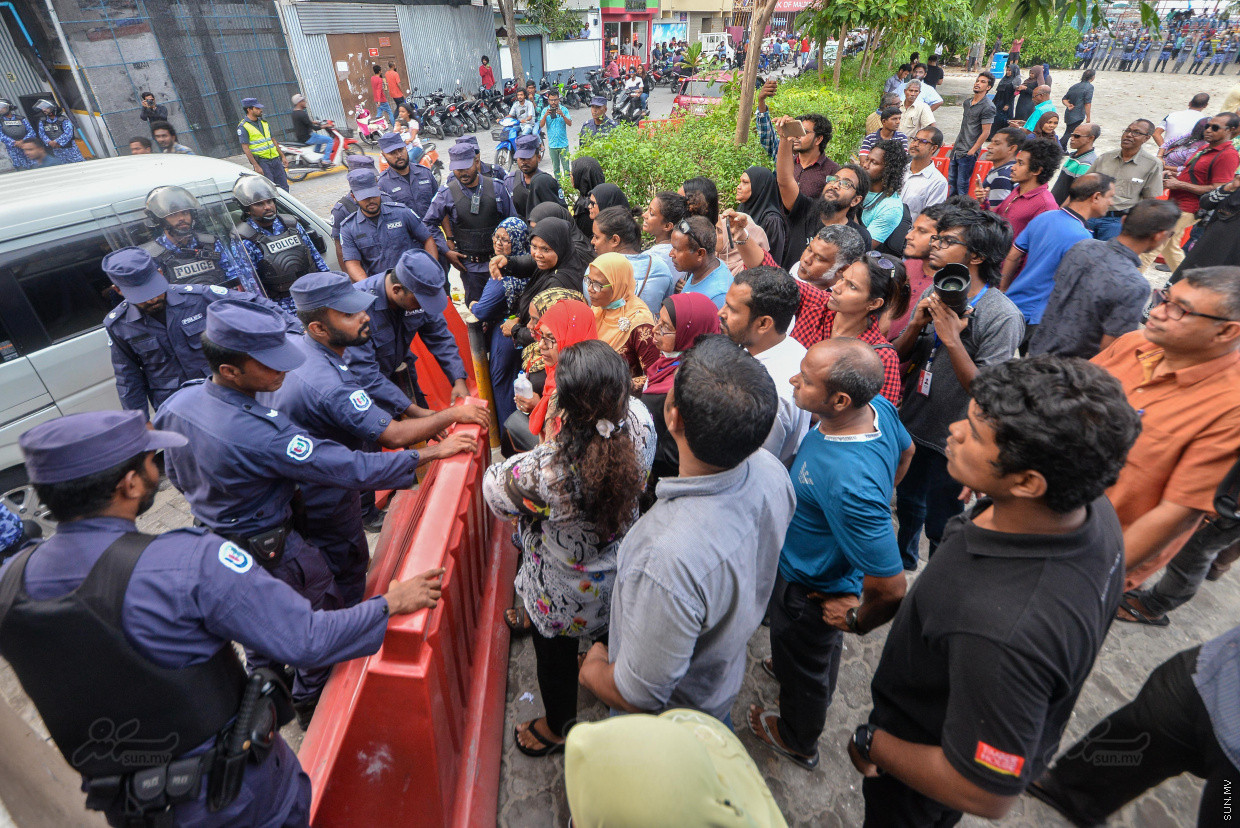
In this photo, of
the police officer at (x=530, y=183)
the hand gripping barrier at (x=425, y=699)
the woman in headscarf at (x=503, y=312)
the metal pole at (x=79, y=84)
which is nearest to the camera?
the hand gripping barrier at (x=425, y=699)

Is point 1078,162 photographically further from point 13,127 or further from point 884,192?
point 13,127

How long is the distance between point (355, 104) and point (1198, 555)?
21.1m

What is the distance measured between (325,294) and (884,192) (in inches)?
174

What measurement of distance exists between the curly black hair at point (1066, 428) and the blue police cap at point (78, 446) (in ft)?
6.79

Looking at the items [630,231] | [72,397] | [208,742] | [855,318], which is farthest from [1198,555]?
[72,397]

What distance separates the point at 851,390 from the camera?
195cm

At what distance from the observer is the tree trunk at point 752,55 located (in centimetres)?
621

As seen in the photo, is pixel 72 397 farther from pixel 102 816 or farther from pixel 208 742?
pixel 208 742

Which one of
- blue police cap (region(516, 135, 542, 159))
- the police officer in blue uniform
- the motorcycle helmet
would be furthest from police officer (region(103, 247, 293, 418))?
blue police cap (region(516, 135, 542, 159))

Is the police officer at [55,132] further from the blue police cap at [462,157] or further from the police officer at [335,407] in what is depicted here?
the police officer at [335,407]

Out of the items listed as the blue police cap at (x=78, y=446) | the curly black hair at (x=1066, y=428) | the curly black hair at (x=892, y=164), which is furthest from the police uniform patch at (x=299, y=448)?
the curly black hair at (x=892, y=164)

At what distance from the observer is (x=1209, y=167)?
550cm

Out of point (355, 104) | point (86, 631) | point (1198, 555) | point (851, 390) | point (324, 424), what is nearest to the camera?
point (86, 631)

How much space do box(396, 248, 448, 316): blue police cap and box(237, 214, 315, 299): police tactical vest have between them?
209 centimetres
